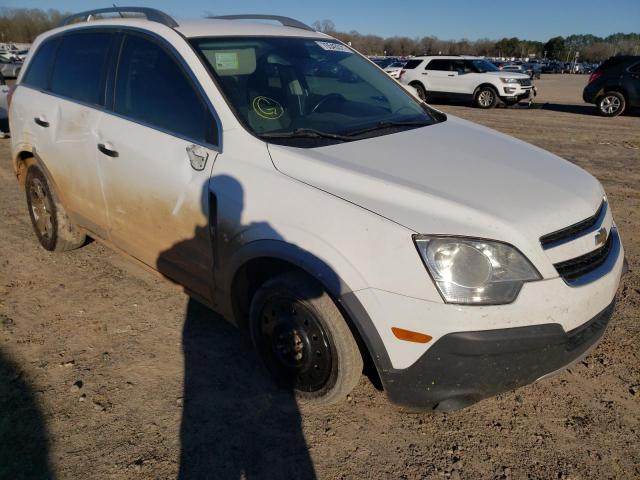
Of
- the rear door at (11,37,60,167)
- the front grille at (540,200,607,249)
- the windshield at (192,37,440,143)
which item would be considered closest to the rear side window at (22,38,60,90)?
the rear door at (11,37,60,167)

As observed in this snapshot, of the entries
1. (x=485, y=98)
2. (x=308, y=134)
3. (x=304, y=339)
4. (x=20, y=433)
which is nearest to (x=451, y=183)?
(x=308, y=134)

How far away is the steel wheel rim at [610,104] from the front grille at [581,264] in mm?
14741

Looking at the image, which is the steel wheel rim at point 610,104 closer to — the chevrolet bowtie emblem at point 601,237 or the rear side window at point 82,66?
the chevrolet bowtie emblem at point 601,237

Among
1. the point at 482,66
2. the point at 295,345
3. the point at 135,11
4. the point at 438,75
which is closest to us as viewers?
the point at 295,345

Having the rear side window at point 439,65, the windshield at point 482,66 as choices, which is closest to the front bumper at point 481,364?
the windshield at point 482,66

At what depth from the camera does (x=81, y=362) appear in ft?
9.66

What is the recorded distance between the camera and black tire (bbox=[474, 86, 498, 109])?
1700cm

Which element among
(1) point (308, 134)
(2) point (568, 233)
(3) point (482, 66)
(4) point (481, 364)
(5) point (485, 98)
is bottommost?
(4) point (481, 364)

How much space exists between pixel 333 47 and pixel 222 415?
258 centimetres

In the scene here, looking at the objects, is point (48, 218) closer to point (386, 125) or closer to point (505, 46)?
point (386, 125)

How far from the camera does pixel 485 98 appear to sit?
17188 mm

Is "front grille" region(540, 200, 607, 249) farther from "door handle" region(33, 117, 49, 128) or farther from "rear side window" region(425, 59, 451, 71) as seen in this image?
"rear side window" region(425, 59, 451, 71)

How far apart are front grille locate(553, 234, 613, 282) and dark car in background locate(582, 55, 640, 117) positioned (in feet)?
48.0

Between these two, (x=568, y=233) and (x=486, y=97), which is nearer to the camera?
(x=568, y=233)
